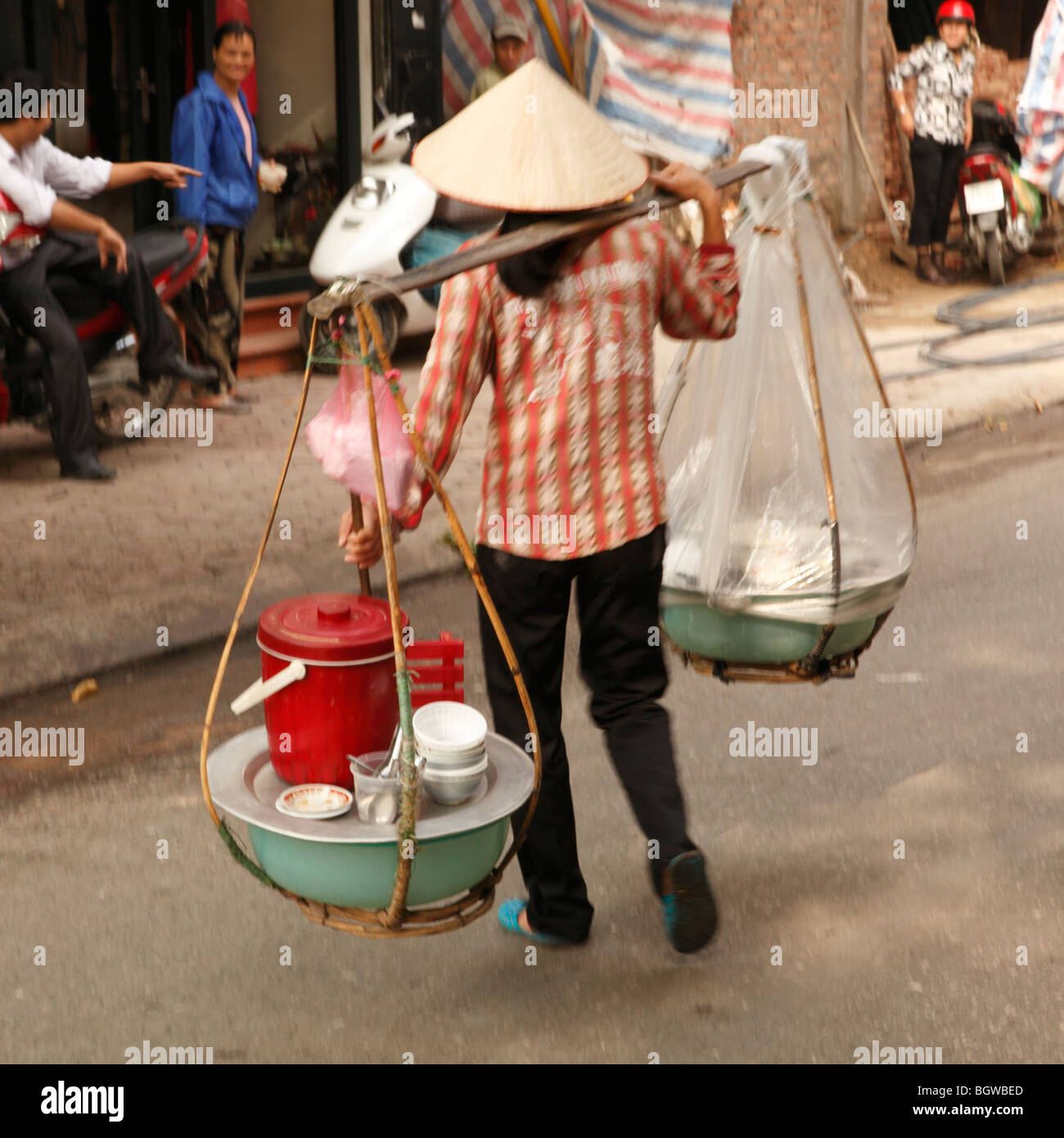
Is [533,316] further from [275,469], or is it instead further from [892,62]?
[892,62]

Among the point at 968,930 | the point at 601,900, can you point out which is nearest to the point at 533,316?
the point at 601,900

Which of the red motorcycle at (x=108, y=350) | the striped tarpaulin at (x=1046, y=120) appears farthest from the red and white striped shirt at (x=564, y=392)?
the red motorcycle at (x=108, y=350)

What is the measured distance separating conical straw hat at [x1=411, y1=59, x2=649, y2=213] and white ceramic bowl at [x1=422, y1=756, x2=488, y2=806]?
1.01m

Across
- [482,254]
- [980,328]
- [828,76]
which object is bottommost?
[980,328]

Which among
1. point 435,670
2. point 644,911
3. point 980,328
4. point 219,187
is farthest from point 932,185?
point 435,670

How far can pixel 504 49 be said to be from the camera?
915 cm

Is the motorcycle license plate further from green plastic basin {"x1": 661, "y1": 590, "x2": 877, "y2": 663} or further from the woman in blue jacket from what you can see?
green plastic basin {"x1": 661, "y1": 590, "x2": 877, "y2": 663}

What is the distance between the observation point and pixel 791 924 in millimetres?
3312

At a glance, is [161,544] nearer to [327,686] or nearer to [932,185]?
[327,686]

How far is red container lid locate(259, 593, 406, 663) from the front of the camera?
2607 mm

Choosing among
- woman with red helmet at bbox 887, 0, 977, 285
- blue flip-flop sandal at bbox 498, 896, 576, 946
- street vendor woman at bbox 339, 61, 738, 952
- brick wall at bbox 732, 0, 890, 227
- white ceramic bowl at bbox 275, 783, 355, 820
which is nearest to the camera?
white ceramic bowl at bbox 275, 783, 355, 820

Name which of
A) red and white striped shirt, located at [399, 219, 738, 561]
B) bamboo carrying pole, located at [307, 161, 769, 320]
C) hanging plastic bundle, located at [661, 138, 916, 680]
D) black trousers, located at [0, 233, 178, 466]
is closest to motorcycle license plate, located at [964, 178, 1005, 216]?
black trousers, located at [0, 233, 178, 466]

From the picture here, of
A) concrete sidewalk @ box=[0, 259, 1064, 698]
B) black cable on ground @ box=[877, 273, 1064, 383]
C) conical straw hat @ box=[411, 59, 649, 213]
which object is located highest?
conical straw hat @ box=[411, 59, 649, 213]

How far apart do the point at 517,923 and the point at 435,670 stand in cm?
73
